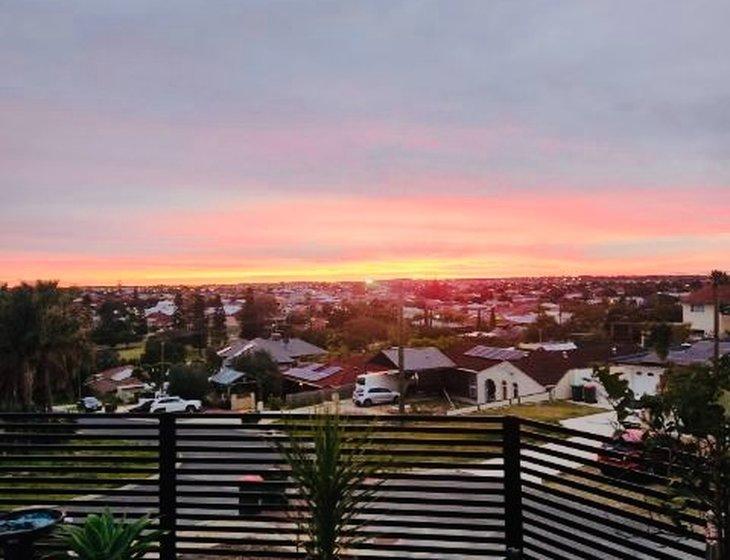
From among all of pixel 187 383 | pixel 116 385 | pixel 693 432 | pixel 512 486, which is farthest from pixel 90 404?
pixel 693 432

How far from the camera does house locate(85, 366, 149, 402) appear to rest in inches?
1142

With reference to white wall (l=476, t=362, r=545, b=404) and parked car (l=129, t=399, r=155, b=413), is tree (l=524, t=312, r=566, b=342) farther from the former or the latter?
parked car (l=129, t=399, r=155, b=413)

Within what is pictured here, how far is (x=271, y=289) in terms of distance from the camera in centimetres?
4059

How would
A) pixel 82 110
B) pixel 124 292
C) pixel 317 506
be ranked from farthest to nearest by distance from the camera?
pixel 124 292 < pixel 82 110 < pixel 317 506

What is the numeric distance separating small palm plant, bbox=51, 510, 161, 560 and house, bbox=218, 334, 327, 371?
88.2 feet

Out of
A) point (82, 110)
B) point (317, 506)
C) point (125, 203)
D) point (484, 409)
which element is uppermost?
point (82, 110)

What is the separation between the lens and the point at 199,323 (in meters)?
38.2

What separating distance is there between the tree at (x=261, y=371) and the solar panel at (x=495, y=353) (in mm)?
8412

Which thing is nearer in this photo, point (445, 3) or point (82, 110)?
point (445, 3)

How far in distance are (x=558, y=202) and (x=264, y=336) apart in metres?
31.8

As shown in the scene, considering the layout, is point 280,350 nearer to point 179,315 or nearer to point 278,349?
point 278,349

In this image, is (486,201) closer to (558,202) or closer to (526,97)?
(558,202)

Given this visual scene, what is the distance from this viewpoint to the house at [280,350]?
31172 millimetres

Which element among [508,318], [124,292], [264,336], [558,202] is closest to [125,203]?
[558,202]
